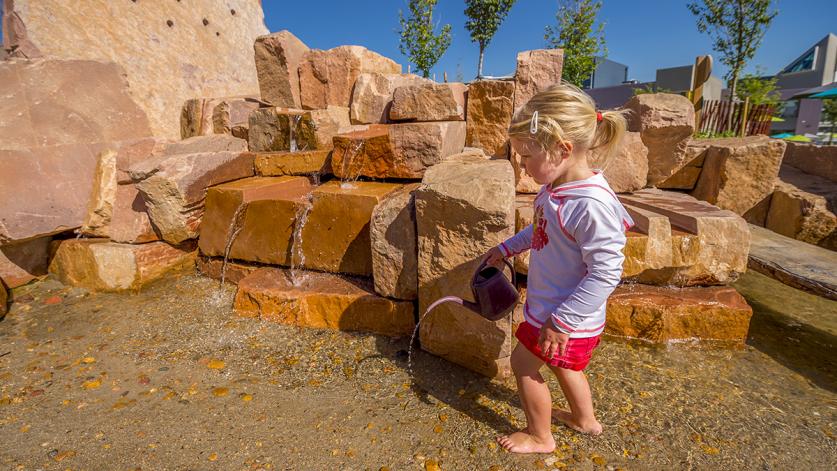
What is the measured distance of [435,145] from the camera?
283cm

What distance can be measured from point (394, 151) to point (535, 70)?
2131mm

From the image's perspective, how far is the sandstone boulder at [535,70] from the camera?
4.14 meters

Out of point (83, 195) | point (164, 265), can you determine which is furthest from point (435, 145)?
point (83, 195)

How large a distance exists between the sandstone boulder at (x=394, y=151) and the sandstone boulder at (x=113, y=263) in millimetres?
1598

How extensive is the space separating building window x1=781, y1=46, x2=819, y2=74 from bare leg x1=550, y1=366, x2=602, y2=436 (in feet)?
112

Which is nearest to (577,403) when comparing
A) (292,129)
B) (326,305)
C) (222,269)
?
(326,305)

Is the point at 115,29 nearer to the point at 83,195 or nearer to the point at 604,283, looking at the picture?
the point at 83,195

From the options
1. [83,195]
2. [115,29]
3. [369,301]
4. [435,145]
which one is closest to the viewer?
[369,301]

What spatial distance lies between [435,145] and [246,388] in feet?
6.14

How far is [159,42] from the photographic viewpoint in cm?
737

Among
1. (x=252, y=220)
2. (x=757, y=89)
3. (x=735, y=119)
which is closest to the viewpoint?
(x=252, y=220)

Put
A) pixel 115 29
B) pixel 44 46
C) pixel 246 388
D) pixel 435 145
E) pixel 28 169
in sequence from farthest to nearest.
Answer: pixel 115 29, pixel 44 46, pixel 28 169, pixel 435 145, pixel 246 388

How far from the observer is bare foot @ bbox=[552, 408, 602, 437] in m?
1.68

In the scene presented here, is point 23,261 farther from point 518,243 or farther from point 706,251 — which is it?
point 706,251
